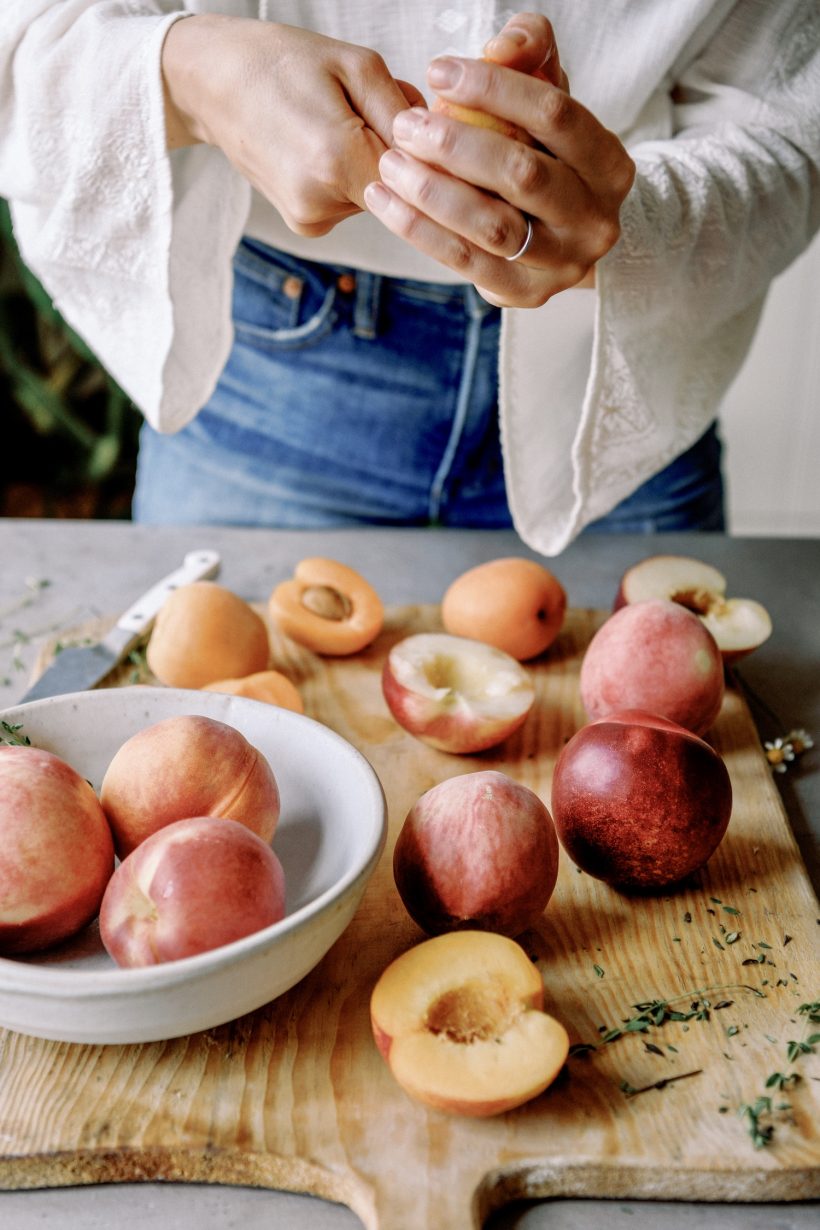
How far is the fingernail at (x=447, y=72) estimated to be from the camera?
0.67m

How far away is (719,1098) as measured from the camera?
22.8 inches

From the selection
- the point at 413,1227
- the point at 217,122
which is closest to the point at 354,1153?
the point at 413,1227

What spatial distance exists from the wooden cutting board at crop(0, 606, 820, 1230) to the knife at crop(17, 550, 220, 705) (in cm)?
36

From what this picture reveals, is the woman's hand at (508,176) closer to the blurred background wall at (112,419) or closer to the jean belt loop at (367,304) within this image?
the jean belt loop at (367,304)

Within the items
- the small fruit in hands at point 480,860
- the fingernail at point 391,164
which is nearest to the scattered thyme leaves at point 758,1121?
the small fruit in hands at point 480,860

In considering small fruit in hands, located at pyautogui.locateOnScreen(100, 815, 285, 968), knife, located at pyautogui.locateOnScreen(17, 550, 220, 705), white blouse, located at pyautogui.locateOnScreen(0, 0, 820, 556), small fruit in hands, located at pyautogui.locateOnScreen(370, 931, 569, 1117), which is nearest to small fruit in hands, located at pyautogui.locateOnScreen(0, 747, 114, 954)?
small fruit in hands, located at pyautogui.locateOnScreen(100, 815, 285, 968)

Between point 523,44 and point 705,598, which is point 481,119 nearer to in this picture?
point 523,44

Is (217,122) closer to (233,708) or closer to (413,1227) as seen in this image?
(233,708)

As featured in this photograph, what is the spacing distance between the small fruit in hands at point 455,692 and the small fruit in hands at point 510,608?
0.18 ft

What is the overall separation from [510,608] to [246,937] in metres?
0.51

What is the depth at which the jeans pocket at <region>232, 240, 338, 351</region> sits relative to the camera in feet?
3.85

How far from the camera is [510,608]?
3.27 feet

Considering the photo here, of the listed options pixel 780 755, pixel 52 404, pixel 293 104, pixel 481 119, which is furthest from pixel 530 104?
pixel 52 404

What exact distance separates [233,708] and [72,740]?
0.36ft
